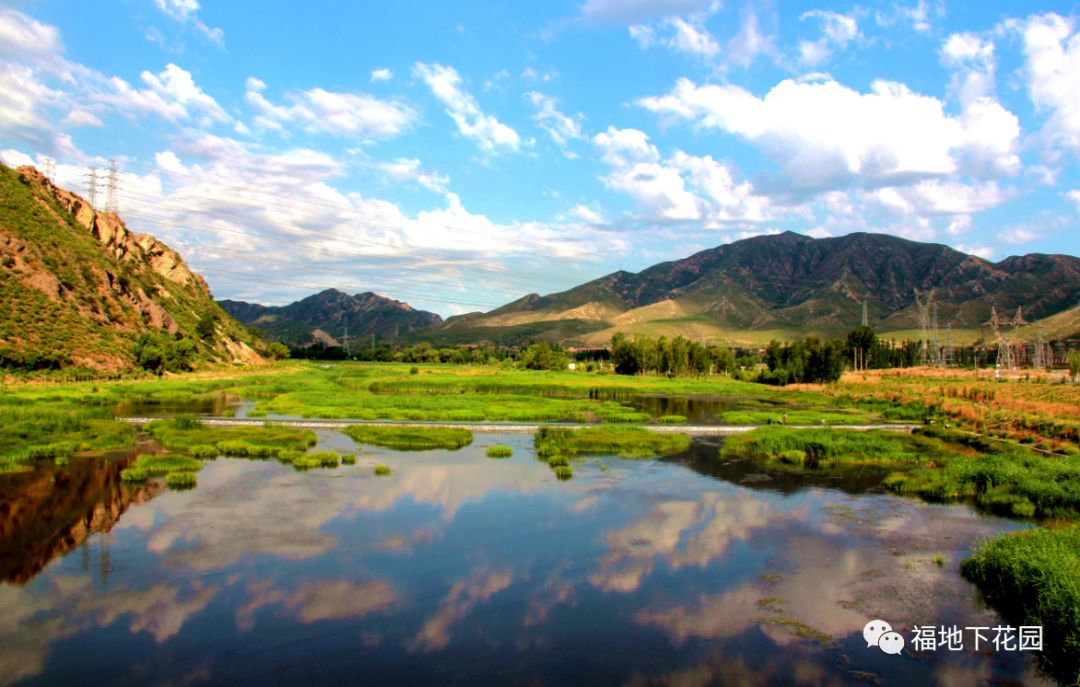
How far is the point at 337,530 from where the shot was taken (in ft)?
93.6

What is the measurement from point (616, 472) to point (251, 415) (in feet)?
130

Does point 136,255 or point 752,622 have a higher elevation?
point 136,255

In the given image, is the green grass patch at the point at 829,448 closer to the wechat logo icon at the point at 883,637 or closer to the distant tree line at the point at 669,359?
the wechat logo icon at the point at 883,637

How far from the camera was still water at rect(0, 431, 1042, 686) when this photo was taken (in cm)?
1775

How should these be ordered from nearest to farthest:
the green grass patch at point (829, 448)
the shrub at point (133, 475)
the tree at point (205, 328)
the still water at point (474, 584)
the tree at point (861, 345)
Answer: the still water at point (474, 584), the shrub at point (133, 475), the green grass patch at point (829, 448), the tree at point (205, 328), the tree at point (861, 345)

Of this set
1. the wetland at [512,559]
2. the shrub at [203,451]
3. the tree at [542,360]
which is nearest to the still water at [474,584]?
the wetland at [512,559]

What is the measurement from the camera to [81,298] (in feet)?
343

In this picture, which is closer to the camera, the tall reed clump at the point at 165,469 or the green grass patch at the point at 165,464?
the tall reed clump at the point at 165,469

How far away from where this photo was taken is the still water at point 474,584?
58.2ft

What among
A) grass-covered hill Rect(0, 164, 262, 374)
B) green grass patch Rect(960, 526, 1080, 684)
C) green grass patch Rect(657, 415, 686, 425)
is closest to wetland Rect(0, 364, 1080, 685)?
green grass patch Rect(960, 526, 1080, 684)

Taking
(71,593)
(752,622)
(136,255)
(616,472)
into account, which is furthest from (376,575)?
(136,255)

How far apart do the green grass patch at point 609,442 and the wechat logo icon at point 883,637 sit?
2793 cm

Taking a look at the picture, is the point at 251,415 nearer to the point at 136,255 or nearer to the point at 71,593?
the point at 71,593

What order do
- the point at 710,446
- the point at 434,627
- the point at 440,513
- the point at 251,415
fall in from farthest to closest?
the point at 251,415 < the point at 710,446 < the point at 440,513 < the point at 434,627
